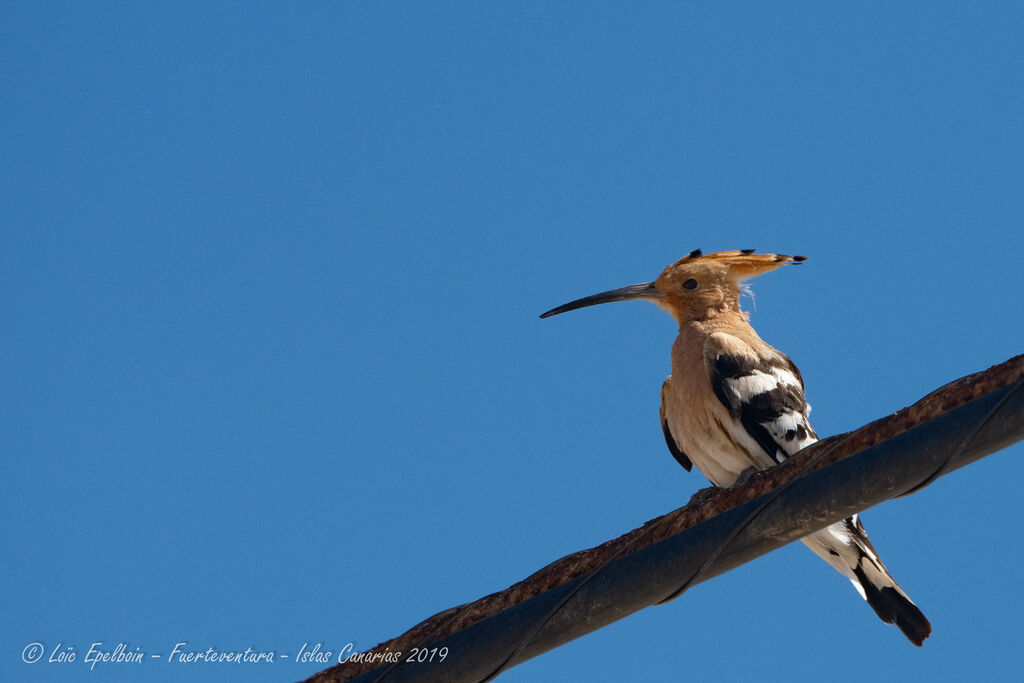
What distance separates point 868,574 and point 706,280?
5.79ft

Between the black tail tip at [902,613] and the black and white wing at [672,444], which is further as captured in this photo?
the black and white wing at [672,444]

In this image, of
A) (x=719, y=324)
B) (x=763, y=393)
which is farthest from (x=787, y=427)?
(x=719, y=324)

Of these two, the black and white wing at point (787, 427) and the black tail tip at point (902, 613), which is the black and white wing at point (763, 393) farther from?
the black tail tip at point (902, 613)

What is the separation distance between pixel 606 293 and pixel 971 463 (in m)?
3.52

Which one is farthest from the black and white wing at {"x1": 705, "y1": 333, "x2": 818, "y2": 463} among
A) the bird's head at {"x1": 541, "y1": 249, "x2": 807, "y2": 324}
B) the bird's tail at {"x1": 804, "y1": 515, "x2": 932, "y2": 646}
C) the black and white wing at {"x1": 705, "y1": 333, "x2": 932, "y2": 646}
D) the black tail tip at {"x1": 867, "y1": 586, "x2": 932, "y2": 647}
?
the black tail tip at {"x1": 867, "y1": 586, "x2": 932, "y2": 647}

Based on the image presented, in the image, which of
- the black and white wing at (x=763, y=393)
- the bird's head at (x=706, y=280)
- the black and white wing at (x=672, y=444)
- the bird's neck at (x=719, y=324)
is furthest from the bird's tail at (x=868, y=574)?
the bird's head at (x=706, y=280)

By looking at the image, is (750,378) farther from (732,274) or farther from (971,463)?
(971,463)

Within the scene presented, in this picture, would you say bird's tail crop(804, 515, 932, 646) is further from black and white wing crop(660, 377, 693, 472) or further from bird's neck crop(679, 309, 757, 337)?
bird's neck crop(679, 309, 757, 337)

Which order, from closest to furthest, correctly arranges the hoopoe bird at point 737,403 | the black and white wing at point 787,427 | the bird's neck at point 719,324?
the black and white wing at point 787,427 → the hoopoe bird at point 737,403 → the bird's neck at point 719,324

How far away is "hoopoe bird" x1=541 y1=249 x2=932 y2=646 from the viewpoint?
13.8 ft

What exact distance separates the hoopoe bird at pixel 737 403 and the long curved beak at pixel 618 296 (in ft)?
0.33

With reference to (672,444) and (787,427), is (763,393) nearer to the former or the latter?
(787,427)

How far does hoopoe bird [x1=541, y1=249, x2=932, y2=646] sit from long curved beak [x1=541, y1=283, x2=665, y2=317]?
102 millimetres

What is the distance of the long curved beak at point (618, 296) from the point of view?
5.65 meters
